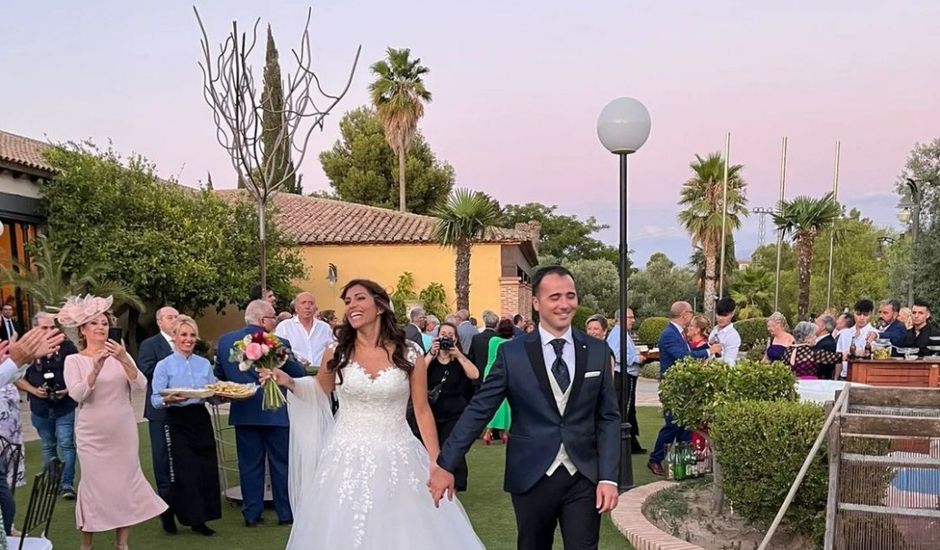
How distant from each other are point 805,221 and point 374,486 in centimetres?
2780

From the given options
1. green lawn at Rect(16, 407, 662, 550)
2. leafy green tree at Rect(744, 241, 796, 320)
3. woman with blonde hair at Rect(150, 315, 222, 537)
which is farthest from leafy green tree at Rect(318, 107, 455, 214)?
woman with blonde hair at Rect(150, 315, 222, 537)

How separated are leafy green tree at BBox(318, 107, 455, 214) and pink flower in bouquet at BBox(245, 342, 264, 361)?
38.2 metres

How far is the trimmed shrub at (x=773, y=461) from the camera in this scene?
487 cm

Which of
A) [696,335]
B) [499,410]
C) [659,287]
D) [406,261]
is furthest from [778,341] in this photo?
[659,287]

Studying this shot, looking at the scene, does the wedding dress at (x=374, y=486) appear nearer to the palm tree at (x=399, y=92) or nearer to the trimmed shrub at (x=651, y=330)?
the trimmed shrub at (x=651, y=330)

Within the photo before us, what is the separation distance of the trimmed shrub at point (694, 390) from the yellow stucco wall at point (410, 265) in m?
21.2

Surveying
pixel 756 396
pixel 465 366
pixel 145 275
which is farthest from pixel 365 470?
pixel 145 275

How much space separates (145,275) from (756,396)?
17.3 m

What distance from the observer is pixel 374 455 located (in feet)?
15.4

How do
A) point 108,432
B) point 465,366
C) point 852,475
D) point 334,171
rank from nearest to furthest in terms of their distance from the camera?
point 852,475, point 108,432, point 465,366, point 334,171

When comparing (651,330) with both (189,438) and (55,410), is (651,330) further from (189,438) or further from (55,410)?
(189,438)

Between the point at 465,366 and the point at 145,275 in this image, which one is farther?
the point at 145,275

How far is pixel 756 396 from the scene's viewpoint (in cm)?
604

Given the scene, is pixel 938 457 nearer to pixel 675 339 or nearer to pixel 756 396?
pixel 756 396
